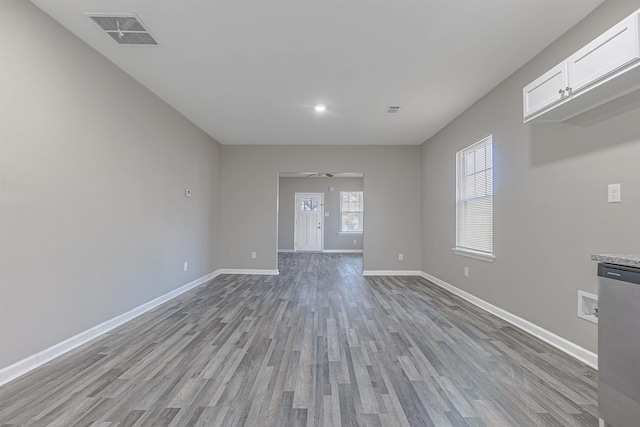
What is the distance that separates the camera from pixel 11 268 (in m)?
1.91

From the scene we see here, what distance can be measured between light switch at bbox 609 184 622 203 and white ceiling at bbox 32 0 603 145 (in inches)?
51.0

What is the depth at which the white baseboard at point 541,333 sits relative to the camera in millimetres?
2145

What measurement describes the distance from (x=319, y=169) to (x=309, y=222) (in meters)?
4.37

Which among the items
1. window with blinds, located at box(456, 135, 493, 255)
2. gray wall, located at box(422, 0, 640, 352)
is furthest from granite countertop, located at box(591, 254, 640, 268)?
window with blinds, located at box(456, 135, 493, 255)

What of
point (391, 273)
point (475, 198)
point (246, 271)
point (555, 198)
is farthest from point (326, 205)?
point (555, 198)

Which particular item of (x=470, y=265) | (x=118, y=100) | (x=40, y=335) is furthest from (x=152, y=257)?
(x=470, y=265)

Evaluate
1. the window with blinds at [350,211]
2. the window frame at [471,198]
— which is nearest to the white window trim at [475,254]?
the window frame at [471,198]

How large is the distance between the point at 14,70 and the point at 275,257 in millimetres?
4461

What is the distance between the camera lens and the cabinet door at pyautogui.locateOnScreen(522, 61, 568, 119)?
2033 millimetres

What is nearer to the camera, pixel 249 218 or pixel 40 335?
pixel 40 335

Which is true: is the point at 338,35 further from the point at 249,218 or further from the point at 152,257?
the point at 249,218

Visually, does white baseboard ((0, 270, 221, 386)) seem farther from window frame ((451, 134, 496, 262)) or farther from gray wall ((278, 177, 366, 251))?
gray wall ((278, 177, 366, 251))

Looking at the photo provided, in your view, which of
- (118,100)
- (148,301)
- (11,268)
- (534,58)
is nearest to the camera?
(11,268)

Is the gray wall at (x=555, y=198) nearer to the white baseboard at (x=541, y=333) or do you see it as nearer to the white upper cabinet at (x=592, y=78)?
the white baseboard at (x=541, y=333)
